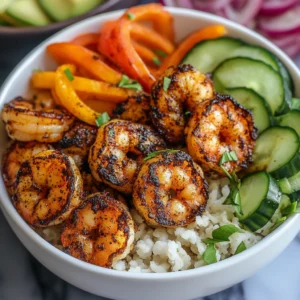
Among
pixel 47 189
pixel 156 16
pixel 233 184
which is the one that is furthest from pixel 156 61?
pixel 47 189

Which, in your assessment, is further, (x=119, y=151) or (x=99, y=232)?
(x=119, y=151)

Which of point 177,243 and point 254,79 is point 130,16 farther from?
point 177,243

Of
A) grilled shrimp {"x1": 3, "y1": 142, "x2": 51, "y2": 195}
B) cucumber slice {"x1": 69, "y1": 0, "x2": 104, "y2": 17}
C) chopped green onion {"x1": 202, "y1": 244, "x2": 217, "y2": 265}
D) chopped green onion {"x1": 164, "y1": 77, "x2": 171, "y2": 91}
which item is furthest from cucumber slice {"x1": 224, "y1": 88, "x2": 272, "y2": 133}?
cucumber slice {"x1": 69, "y1": 0, "x2": 104, "y2": 17}

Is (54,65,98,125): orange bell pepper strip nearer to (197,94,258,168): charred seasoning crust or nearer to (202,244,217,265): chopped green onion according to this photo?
(197,94,258,168): charred seasoning crust

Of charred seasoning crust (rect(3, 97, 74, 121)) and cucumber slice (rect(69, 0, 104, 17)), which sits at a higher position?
cucumber slice (rect(69, 0, 104, 17))

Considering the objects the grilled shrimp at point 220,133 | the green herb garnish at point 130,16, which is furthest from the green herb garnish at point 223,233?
the green herb garnish at point 130,16

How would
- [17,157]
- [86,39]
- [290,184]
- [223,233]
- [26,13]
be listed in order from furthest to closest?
[26,13]
[86,39]
[17,157]
[290,184]
[223,233]

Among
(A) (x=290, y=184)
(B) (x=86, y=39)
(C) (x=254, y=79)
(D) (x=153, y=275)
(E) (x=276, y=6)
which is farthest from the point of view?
(E) (x=276, y=6)

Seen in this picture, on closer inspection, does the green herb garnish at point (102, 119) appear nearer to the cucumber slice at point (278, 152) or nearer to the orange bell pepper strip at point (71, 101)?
the orange bell pepper strip at point (71, 101)
